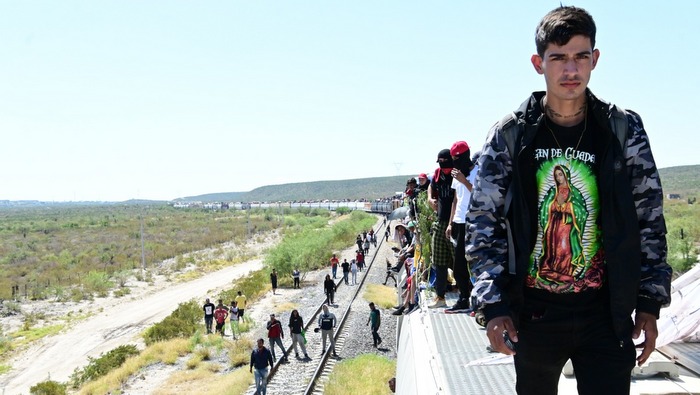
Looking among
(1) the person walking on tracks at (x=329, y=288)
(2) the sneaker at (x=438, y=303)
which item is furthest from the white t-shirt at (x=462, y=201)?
(1) the person walking on tracks at (x=329, y=288)

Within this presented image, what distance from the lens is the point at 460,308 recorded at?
21.7 ft

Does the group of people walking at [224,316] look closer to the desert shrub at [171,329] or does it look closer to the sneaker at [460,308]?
the desert shrub at [171,329]

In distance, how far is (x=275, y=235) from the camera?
8325 cm

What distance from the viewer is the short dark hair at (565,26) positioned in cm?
224

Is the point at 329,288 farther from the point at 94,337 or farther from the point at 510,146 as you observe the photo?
the point at 510,146

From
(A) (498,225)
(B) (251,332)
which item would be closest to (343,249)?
(B) (251,332)

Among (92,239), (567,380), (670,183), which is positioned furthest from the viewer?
(670,183)

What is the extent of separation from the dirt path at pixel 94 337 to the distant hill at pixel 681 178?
135264mm

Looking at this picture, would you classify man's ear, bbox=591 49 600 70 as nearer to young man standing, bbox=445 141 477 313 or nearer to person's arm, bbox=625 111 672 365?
person's arm, bbox=625 111 672 365

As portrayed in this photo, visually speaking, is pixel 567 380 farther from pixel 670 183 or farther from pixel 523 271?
pixel 670 183

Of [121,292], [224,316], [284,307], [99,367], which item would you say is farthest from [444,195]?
[121,292]

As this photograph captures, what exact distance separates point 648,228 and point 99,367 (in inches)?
871

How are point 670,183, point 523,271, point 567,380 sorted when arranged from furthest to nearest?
point 670,183, point 567,380, point 523,271

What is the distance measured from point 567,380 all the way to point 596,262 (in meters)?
2.05
